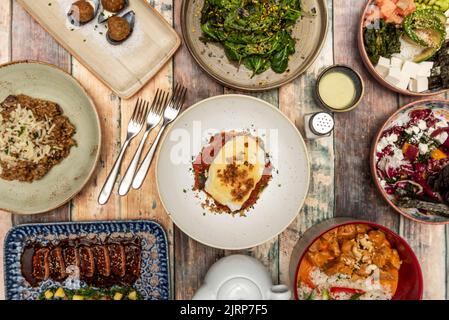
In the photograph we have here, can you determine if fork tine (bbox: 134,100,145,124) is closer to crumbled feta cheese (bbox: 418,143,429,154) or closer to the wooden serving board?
the wooden serving board

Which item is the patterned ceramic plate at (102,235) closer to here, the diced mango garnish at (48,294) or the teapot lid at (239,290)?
the diced mango garnish at (48,294)

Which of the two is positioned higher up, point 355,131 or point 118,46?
point 118,46

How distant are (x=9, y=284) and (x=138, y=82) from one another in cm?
114

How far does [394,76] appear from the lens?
1.86 m

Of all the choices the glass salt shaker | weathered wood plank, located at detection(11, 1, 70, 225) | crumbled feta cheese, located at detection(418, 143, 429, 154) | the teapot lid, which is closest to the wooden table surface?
weathered wood plank, located at detection(11, 1, 70, 225)

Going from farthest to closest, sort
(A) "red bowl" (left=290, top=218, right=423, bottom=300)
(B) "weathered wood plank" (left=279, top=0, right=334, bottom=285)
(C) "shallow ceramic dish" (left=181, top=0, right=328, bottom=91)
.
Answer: (B) "weathered wood plank" (left=279, top=0, right=334, bottom=285) < (C) "shallow ceramic dish" (left=181, top=0, right=328, bottom=91) < (A) "red bowl" (left=290, top=218, right=423, bottom=300)

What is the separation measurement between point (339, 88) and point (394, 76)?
26 centimetres

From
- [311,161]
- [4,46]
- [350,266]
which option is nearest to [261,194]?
[311,161]

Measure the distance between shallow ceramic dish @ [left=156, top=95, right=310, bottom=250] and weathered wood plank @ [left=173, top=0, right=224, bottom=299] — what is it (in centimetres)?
13

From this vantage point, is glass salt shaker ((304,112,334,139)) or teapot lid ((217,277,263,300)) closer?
teapot lid ((217,277,263,300))

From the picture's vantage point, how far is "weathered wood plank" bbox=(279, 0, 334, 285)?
1936 millimetres

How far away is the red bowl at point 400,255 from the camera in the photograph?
5.66ft

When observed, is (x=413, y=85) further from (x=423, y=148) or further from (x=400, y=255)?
(x=400, y=255)

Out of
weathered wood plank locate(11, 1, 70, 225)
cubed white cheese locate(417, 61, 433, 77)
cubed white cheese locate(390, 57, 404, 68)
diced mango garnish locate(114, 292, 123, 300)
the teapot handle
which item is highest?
weathered wood plank locate(11, 1, 70, 225)
